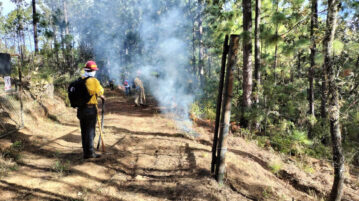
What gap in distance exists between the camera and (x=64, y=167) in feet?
12.7

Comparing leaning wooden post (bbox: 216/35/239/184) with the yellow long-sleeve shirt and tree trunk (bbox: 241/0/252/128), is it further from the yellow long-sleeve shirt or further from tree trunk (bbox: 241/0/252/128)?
tree trunk (bbox: 241/0/252/128)

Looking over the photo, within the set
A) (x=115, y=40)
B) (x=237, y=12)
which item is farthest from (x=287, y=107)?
(x=115, y=40)

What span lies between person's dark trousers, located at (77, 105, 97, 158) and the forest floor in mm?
270

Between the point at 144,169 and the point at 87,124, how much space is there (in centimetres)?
146

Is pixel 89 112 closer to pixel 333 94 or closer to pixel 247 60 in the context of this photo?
pixel 333 94

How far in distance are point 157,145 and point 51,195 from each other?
8.75ft

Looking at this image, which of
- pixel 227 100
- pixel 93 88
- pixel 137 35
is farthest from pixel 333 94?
pixel 137 35

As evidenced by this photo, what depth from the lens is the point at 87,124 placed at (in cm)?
421

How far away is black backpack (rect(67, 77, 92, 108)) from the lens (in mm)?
4062

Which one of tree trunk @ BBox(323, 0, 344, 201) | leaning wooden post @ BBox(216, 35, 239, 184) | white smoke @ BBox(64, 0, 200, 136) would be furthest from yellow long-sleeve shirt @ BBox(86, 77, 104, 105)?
white smoke @ BBox(64, 0, 200, 136)

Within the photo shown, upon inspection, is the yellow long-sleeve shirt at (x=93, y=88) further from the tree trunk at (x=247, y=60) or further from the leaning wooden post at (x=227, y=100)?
the tree trunk at (x=247, y=60)

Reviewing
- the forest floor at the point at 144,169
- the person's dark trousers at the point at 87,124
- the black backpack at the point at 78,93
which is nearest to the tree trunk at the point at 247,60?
the forest floor at the point at 144,169

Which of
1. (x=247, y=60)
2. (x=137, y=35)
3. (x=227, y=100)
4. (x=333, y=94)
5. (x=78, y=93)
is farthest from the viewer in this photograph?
(x=137, y=35)

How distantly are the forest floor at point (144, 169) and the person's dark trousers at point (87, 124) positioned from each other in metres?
0.27
